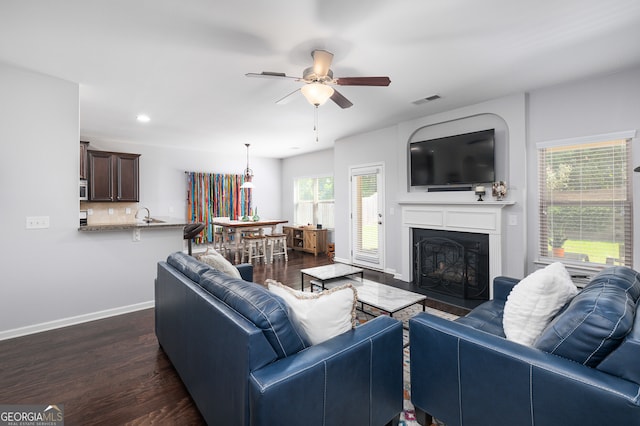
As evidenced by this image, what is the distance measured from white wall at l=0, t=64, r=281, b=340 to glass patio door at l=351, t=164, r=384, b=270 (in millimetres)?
3586

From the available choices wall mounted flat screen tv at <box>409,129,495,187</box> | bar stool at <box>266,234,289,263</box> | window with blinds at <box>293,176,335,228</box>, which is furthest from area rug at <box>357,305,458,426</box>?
window with blinds at <box>293,176,335,228</box>

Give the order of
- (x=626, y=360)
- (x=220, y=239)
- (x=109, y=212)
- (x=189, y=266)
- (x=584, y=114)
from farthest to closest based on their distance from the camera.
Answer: (x=220, y=239)
(x=109, y=212)
(x=584, y=114)
(x=189, y=266)
(x=626, y=360)

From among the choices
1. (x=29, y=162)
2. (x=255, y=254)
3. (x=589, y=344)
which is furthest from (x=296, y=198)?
(x=589, y=344)

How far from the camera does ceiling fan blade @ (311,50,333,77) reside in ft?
7.94

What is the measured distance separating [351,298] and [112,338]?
256 cm

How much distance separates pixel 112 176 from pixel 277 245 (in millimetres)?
3575

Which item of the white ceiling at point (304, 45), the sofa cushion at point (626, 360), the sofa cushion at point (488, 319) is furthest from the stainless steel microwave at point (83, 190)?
the sofa cushion at point (626, 360)

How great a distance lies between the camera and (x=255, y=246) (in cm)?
657

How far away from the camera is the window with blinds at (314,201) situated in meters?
7.54

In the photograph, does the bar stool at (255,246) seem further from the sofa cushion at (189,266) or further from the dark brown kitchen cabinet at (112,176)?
the sofa cushion at (189,266)

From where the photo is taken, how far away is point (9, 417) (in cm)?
173

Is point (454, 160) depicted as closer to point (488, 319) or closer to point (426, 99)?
point (426, 99)

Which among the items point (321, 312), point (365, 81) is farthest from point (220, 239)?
point (321, 312)

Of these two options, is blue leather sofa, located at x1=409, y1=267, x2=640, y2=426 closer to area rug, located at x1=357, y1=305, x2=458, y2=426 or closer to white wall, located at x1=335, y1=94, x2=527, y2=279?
area rug, located at x1=357, y1=305, x2=458, y2=426
